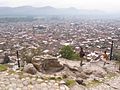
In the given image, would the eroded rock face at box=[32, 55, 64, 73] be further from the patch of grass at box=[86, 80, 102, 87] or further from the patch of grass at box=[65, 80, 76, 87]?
the patch of grass at box=[65, 80, 76, 87]

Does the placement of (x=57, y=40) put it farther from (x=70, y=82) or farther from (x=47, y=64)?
(x=70, y=82)

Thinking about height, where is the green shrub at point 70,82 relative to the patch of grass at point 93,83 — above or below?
above

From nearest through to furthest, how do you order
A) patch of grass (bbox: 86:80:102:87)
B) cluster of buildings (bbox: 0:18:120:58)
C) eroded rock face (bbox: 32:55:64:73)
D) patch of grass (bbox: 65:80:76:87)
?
patch of grass (bbox: 65:80:76:87), patch of grass (bbox: 86:80:102:87), eroded rock face (bbox: 32:55:64:73), cluster of buildings (bbox: 0:18:120:58)

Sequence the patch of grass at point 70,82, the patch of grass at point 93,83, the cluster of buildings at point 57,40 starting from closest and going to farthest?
1. the patch of grass at point 70,82
2. the patch of grass at point 93,83
3. the cluster of buildings at point 57,40

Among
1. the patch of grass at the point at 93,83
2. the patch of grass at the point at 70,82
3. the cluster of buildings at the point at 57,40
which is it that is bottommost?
the cluster of buildings at the point at 57,40

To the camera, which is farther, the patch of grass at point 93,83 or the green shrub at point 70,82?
the patch of grass at point 93,83

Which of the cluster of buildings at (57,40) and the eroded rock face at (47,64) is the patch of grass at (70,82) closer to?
the eroded rock face at (47,64)

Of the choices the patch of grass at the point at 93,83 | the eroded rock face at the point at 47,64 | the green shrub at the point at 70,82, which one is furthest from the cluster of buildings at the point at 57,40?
the green shrub at the point at 70,82

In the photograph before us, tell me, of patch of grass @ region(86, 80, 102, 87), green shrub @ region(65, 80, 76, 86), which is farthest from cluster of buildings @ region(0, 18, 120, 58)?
green shrub @ region(65, 80, 76, 86)

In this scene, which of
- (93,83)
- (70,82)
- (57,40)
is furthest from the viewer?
(57,40)

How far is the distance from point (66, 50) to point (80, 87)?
8.34 metres

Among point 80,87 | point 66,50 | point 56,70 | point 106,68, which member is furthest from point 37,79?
point 66,50

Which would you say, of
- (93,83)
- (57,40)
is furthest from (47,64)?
(57,40)

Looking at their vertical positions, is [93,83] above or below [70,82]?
below
